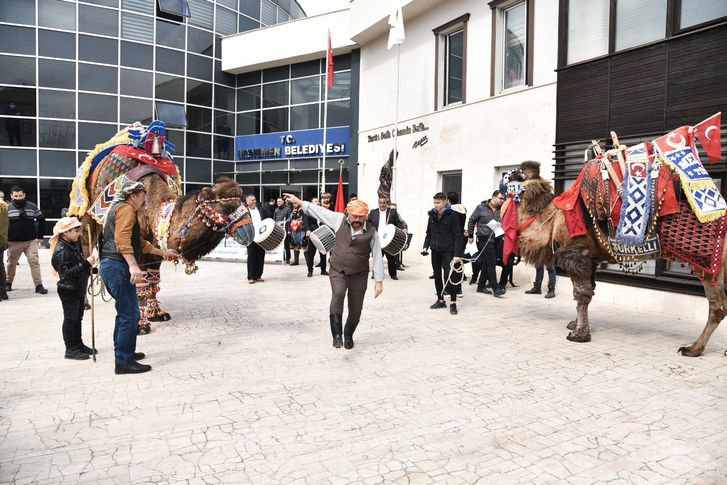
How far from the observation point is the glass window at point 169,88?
933 inches

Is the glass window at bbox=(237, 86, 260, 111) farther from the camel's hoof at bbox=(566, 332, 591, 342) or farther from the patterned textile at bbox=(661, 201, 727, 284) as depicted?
the patterned textile at bbox=(661, 201, 727, 284)

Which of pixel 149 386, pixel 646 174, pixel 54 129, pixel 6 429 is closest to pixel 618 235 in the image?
pixel 646 174

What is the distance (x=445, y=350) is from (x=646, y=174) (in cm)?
323

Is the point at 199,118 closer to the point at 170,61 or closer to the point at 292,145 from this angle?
the point at 170,61

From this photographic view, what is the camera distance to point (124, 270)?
5215 millimetres

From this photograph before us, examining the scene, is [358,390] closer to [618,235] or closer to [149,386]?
[149,386]

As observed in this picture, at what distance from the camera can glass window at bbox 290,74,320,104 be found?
77.9 ft

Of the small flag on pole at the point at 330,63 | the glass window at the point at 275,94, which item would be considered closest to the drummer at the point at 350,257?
the small flag on pole at the point at 330,63

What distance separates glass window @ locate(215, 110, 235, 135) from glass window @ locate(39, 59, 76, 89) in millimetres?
6465

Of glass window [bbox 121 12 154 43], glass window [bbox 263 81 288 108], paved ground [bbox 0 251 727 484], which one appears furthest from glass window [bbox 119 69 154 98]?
paved ground [bbox 0 251 727 484]

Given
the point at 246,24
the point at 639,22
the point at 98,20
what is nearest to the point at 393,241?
the point at 639,22

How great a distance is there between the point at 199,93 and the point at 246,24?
4.85 m

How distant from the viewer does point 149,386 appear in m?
4.93

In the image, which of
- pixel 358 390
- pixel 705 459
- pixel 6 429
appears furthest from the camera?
pixel 358 390
